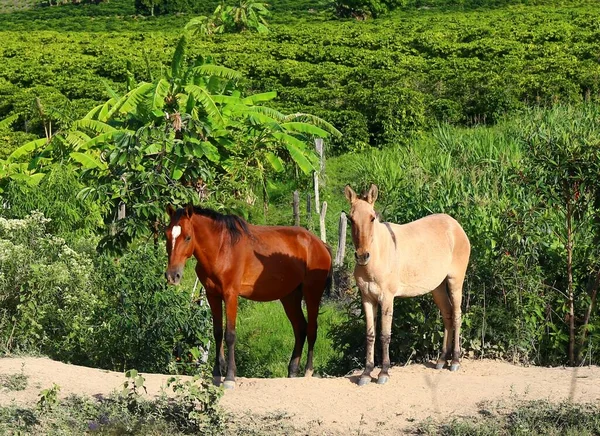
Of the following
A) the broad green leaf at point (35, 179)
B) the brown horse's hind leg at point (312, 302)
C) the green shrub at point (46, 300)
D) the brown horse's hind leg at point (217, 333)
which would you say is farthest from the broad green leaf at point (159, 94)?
the brown horse's hind leg at point (217, 333)

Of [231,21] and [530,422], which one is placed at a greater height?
[530,422]

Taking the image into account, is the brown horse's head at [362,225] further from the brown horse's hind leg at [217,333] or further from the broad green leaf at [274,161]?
the broad green leaf at [274,161]

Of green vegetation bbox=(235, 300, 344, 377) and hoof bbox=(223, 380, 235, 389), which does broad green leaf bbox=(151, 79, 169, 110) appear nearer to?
green vegetation bbox=(235, 300, 344, 377)

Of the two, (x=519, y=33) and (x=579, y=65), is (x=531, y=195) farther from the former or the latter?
(x=519, y=33)

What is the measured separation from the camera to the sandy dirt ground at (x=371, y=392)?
8.85m

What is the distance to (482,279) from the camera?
11.2 meters

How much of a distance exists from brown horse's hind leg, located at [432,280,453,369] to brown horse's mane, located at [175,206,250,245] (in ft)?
6.61

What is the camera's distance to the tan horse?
30.1 ft

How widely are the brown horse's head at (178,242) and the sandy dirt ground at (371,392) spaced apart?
3.93 feet

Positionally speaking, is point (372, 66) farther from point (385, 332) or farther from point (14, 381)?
point (14, 381)

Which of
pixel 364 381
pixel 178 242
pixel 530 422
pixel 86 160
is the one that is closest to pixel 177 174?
pixel 178 242

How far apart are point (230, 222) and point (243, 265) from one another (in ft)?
1.42

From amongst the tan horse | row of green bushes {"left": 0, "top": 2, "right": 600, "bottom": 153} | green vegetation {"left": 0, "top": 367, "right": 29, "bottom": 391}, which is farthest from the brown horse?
row of green bushes {"left": 0, "top": 2, "right": 600, "bottom": 153}

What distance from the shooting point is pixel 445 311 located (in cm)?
1030
